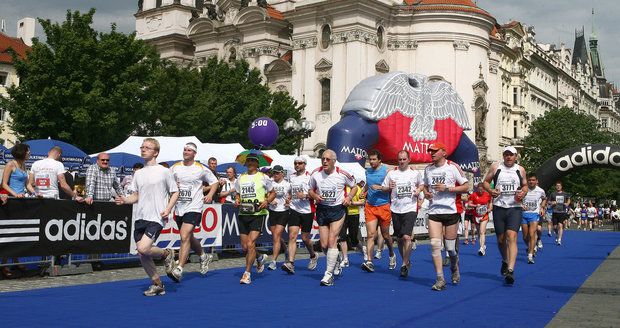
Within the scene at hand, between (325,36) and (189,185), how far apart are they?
44907mm

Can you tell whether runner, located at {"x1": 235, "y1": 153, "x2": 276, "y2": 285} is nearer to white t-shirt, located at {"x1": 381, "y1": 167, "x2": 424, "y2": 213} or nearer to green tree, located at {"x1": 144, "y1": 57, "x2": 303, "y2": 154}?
white t-shirt, located at {"x1": 381, "y1": 167, "x2": 424, "y2": 213}

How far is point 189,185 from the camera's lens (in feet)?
35.9

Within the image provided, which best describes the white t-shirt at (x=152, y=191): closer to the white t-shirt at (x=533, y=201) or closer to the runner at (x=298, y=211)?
the runner at (x=298, y=211)

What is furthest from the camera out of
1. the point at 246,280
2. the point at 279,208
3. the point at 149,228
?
the point at 279,208

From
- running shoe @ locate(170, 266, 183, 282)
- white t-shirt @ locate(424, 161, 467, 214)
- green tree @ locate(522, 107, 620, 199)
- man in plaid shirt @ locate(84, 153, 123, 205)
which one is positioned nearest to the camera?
running shoe @ locate(170, 266, 183, 282)

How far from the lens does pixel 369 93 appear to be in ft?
80.2

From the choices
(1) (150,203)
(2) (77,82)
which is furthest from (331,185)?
(2) (77,82)

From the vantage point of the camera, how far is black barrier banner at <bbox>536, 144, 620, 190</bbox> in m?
23.1

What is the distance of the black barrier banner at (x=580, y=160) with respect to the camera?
75.9 ft

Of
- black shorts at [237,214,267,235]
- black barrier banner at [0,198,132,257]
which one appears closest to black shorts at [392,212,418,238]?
black shorts at [237,214,267,235]

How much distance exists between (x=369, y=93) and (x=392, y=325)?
17.7 m

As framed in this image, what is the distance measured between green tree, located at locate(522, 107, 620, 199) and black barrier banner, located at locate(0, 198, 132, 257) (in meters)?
56.5

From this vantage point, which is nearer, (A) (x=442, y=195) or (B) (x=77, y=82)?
(A) (x=442, y=195)

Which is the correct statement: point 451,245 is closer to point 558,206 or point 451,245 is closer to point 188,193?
point 188,193
